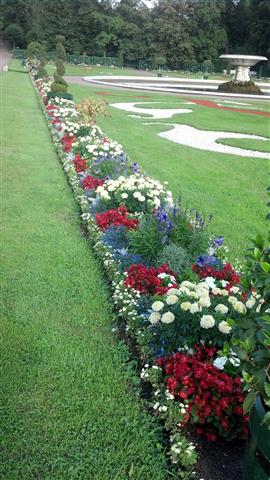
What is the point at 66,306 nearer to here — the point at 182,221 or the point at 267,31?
the point at 182,221

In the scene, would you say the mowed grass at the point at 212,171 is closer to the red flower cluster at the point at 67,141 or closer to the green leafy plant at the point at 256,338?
the red flower cluster at the point at 67,141

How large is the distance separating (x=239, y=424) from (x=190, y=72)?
52542 mm

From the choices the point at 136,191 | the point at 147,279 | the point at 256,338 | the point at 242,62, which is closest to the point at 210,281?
the point at 147,279

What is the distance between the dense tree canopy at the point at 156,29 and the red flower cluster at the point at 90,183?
46913mm

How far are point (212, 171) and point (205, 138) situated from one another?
435 centimetres

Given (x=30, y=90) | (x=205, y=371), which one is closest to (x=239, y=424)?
(x=205, y=371)

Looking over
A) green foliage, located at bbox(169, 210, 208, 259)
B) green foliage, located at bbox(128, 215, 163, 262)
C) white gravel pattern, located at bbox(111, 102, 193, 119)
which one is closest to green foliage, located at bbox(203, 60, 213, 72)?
white gravel pattern, located at bbox(111, 102, 193, 119)

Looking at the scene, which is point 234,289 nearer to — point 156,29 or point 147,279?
point 147,279

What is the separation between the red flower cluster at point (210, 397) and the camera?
2734 millimetres

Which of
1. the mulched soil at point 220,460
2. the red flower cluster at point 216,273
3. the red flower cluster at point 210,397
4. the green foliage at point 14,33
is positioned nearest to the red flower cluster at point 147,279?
the red flower cluster at point 216,273

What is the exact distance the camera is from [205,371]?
112 inches

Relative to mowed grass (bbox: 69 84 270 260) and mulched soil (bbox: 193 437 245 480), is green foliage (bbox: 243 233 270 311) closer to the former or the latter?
mulched soil (bbox: 193 437 245 480)

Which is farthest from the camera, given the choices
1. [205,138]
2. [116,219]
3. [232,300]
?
[205,138]

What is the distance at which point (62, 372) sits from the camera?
3352 mm
